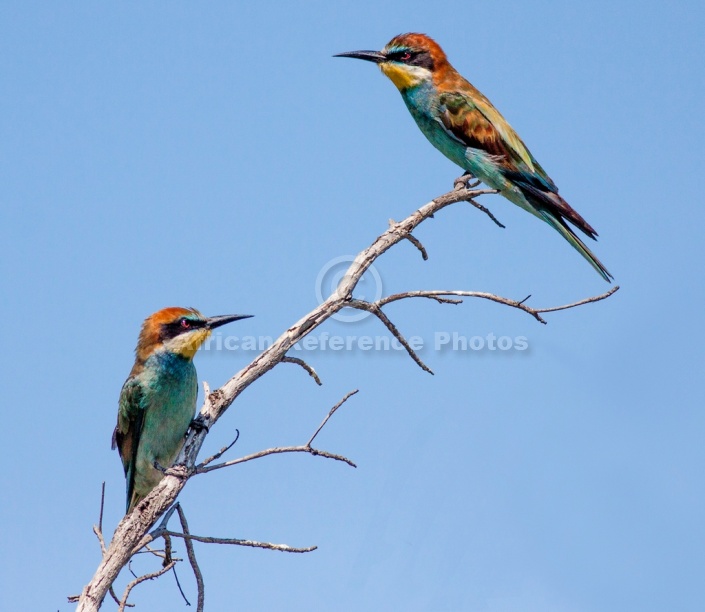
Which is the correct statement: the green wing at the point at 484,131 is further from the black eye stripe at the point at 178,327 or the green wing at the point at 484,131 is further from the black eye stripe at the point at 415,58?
the black eye stripe at the point at 178,327

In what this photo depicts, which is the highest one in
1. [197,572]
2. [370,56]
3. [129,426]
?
[370,56]

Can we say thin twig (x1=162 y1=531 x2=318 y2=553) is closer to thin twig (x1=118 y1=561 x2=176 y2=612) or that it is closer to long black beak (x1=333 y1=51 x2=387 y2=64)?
thin twig (x1=118 y1=561 x2=176 y2=612)

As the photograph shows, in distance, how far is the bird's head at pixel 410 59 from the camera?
515 cm

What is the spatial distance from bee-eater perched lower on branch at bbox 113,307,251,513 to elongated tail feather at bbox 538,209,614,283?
1.88 meters

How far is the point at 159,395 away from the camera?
13.4 feet

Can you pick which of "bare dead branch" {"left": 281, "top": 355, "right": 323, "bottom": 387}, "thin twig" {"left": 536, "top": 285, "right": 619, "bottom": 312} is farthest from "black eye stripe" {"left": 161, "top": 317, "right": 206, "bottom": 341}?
"thin twig" {"left": 536, "top": 285, "right": 619, "bottom": 312}

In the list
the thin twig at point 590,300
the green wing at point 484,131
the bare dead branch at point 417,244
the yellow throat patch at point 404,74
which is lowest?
the thin twig at point 590,300

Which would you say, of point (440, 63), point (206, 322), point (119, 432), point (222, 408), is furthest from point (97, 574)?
point (440, 63)

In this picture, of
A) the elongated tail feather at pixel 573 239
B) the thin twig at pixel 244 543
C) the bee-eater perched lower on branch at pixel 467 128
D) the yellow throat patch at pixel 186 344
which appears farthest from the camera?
the bee-eater perched lower on branch at pixel 467 128

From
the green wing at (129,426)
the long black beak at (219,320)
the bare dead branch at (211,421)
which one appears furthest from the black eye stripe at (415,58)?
the green wing at (129,426)

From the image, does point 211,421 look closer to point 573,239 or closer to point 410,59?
point 573,239

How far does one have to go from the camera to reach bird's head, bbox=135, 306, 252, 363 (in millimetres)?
4195

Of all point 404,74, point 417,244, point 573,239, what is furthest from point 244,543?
point 404,74

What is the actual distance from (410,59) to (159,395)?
2613 mm
